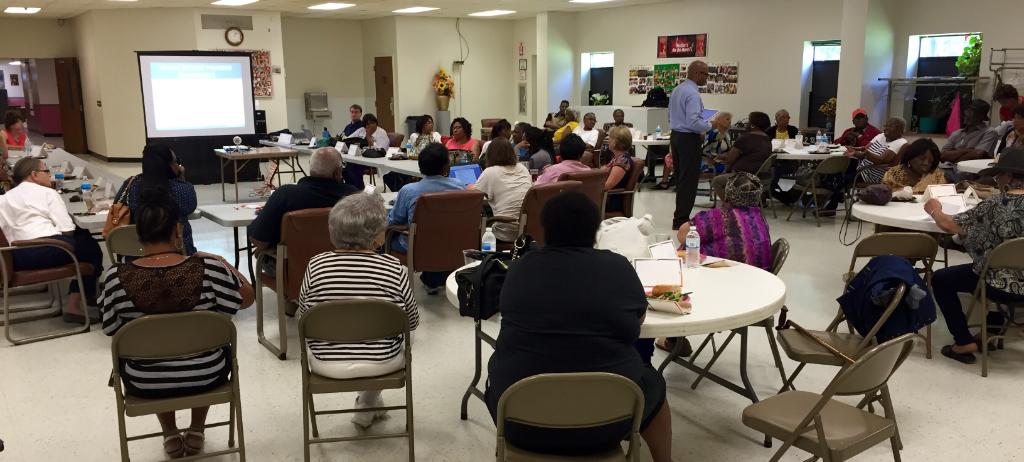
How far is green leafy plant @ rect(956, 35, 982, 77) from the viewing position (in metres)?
9.58

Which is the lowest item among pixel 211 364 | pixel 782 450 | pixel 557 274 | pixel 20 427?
pixel 20 427

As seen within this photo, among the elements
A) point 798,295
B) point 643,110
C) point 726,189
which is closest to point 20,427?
point 726,189

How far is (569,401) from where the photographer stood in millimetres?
2094

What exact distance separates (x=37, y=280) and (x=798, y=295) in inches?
195

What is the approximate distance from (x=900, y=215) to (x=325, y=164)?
350 centimetres

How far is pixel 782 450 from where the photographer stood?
250 centimetres

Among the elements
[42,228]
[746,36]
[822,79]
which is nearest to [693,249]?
[42,228]

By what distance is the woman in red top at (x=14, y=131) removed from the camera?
8.96m

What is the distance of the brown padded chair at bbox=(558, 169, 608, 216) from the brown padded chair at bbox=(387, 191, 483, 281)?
3.66 ft

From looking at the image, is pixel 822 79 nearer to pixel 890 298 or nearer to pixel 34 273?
pixel 890 298

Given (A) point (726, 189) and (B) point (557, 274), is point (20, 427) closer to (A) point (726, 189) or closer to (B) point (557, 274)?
(B) point (557, 274)

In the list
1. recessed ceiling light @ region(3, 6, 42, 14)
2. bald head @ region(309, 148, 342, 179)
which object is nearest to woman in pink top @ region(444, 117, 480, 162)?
bald head @ region(309, 148, 342, 179)

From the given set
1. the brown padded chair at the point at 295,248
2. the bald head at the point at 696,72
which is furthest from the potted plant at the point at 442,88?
the brown padded chair at the point at 295,248

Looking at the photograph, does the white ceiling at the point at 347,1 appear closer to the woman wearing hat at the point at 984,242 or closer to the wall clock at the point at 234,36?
the wall clock at the point at 234,36
